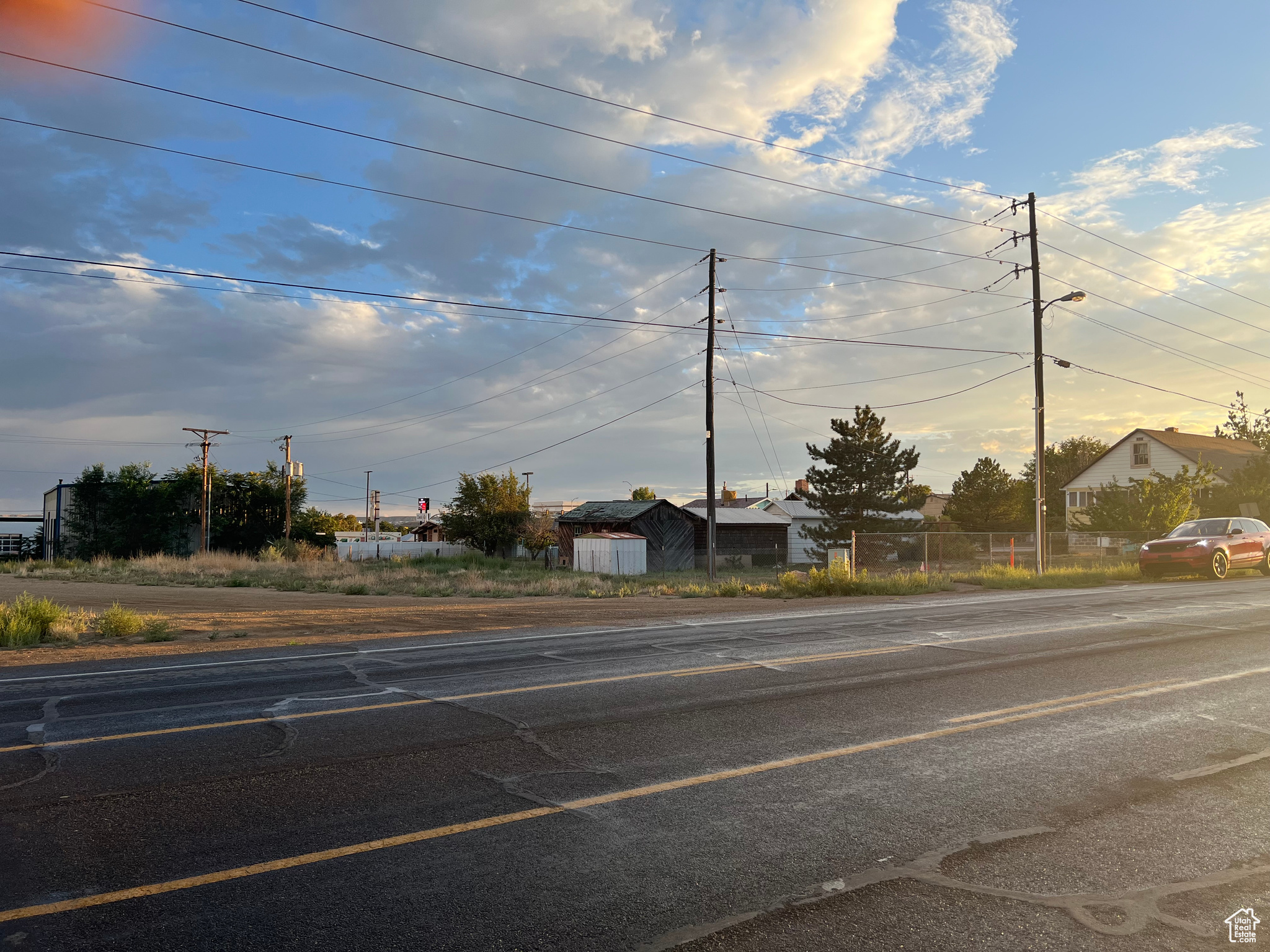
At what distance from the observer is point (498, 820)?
4.67 m

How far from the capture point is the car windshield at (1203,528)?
25281 millimetres

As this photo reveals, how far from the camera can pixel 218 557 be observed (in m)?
45.2

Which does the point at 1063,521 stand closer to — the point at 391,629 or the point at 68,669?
the point at 391,629

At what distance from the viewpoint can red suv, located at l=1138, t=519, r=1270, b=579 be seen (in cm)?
2478

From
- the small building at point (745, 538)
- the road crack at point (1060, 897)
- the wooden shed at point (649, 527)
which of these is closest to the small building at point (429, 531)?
the wooden shed at point (649, 527)

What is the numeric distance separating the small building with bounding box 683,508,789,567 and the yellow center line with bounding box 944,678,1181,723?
45.2 meters

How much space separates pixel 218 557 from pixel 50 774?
44094 mm

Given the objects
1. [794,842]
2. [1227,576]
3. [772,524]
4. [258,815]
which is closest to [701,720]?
[794,842]

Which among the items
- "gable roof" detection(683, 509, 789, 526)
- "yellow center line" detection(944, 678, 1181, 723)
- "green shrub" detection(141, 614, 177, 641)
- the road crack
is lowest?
"green shrub" detection(141, 614, 177, 641)

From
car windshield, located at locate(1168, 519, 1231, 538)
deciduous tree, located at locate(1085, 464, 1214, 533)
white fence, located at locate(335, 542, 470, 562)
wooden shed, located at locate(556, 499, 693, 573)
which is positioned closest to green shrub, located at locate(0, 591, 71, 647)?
car windshield, located at locate(1168, 519, 1231, 538)

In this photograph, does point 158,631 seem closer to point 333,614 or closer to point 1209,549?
point 333,614

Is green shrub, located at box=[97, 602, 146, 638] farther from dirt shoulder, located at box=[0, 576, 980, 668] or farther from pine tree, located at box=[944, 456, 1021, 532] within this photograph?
pine tree, located at box=[944, 456, 1021, 532]

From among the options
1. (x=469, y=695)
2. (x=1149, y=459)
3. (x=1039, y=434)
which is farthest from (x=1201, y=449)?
(x=469, y=695)

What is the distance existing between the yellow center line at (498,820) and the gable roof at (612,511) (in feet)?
142
